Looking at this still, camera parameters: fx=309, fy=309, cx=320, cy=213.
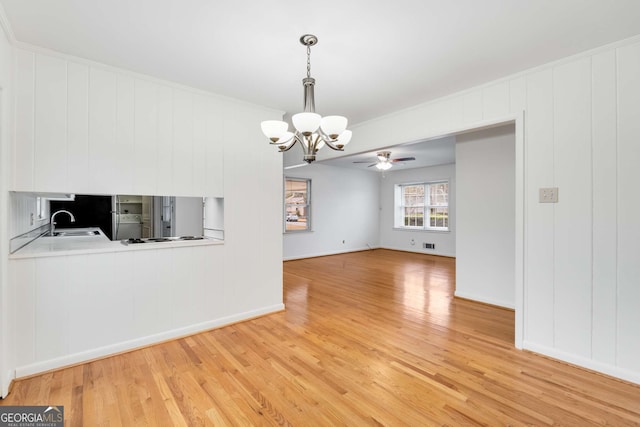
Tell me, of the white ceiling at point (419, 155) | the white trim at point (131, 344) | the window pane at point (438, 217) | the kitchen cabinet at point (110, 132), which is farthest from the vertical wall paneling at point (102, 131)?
the window pane at point (438, 217)

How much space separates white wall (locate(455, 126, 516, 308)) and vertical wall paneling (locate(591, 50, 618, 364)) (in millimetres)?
1571

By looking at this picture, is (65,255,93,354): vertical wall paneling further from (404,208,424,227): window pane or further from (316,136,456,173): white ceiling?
(404,208,424,227): window pane

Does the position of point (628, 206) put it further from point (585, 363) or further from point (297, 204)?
point (297, 204)

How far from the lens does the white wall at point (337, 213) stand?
800cm

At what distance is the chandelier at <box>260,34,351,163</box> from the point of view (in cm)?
202

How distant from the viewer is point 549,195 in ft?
8.86

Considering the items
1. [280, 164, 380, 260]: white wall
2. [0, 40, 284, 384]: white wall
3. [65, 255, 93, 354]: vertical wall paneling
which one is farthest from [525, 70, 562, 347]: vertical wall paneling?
[280, 164, 380, 260]: white wall

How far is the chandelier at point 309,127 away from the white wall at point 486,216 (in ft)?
9.19

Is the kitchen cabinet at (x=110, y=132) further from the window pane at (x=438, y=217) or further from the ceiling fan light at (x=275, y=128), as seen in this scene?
the window pane at (x=438, y=217)

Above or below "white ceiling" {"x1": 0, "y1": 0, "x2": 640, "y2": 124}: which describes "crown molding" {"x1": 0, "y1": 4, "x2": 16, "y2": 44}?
below

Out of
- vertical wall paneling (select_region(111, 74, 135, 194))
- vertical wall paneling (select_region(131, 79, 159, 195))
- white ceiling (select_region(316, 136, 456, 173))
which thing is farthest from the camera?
white ceiling (select_region(316, 136, 456, 173))

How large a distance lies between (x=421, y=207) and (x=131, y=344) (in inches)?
313

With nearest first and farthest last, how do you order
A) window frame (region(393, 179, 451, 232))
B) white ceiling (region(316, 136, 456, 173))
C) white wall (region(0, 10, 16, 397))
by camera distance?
white wall (region(0, 10, 16, 397))
white ceiling (region(316, 136, 456, 173))
window frame (region(393, 179, 451, 232))

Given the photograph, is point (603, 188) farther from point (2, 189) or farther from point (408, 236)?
point (408, 236)
